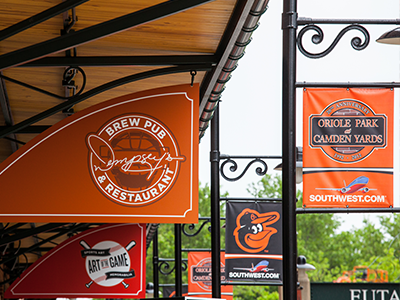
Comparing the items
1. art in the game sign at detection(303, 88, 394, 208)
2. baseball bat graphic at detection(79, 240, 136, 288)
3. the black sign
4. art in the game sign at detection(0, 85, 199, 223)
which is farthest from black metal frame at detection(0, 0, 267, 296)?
the black sign

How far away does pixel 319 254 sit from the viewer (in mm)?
52500

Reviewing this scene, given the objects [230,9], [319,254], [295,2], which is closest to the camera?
[295,2]

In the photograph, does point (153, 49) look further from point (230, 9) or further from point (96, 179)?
point (96, 179)

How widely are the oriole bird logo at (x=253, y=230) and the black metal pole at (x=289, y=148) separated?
5036 mm

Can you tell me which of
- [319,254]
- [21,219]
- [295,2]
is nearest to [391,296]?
[295,2]

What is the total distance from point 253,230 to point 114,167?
4742 millimetres

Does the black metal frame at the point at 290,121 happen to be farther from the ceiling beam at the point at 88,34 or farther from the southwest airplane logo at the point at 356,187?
the ceiling beam at the point at 88,34

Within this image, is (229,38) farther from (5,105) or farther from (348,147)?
(5,105)

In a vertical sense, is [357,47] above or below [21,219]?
above

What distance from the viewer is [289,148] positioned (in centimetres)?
375

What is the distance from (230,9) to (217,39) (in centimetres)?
56

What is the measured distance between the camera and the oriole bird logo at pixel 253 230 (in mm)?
8742

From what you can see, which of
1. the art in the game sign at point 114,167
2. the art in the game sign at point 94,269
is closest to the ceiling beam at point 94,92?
the art in the game sign at point 114,167

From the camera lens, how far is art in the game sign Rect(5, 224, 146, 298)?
23.0 ft
